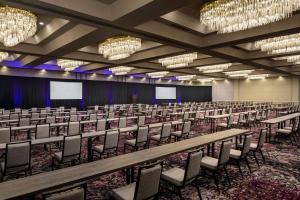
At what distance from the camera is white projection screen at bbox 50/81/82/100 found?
17.7 metres

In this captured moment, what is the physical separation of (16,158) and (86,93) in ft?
53.8

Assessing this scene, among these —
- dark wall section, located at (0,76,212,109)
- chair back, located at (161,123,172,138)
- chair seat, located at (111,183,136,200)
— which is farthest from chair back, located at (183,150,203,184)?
dark wall section, located at (0,76,212,109)

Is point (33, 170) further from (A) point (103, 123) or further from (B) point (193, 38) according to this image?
(B) point (193, 38)

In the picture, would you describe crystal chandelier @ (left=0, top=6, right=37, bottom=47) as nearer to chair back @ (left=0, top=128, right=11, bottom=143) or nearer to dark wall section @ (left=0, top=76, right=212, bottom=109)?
chair back @ (left=0, top=128, right=11, bottom=143)

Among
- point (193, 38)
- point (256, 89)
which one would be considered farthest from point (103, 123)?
point (256, 89)

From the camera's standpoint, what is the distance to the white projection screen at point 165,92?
26.3 metres

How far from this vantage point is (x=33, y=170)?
5.18 m

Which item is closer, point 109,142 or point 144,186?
point 144,186

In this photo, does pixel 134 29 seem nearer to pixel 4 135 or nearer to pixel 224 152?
pixel 224 152

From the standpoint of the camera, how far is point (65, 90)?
724 inches

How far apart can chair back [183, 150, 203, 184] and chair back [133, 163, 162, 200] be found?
1.88ft

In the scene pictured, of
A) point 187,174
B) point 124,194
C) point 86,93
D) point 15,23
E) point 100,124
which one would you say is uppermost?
point 15,23

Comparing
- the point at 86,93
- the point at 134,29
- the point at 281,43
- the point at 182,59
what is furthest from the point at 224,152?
the point at 86,93

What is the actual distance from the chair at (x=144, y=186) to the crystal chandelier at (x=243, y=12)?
335 cm
